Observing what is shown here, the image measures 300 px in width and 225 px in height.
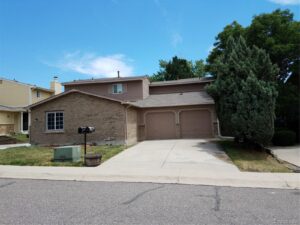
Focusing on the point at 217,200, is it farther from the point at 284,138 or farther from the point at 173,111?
the point at 173,111

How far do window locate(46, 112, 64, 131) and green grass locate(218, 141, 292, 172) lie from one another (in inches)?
440

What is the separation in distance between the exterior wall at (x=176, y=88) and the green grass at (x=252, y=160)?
1049cm

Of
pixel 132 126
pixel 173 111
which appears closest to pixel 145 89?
pixel 173 111

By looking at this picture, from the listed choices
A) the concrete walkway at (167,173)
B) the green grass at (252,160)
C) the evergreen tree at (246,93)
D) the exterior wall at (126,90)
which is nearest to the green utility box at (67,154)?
the concrete walkway at (167,173)

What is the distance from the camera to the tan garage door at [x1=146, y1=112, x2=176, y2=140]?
20172 millimetres

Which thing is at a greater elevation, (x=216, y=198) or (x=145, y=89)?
(x=145, y=89)

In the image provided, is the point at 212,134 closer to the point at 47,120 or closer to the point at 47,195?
the point at 47,120

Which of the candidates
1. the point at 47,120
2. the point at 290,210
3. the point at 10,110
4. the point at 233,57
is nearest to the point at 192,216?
the point at 290,210

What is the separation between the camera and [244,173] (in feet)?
27.8

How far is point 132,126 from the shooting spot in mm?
17891

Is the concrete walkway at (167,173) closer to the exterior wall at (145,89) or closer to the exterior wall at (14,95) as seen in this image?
the exterior wall at (145,89)

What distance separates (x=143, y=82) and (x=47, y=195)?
18199 millimetres

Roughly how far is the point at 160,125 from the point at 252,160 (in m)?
9.95

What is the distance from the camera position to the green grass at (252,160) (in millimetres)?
9398
